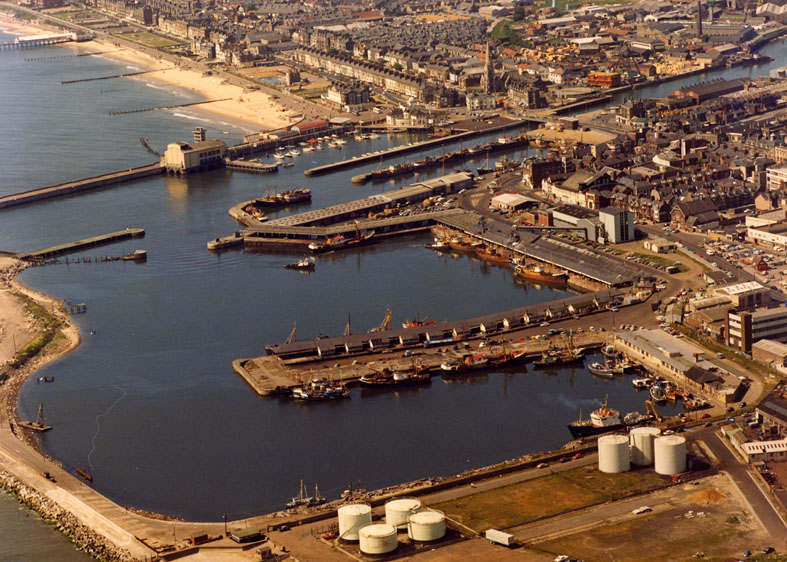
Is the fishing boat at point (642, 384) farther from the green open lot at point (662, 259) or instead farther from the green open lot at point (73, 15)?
the green open lot at point (73, 15)

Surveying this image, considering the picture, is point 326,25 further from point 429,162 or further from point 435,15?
point 429,162

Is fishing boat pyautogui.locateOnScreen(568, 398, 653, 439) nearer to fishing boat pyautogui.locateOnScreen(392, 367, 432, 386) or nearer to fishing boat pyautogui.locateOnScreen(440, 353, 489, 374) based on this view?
fishing boat pyautogui.locateOnScreen(440, 353, 489, 374)

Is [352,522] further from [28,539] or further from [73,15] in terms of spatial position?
[73,15]

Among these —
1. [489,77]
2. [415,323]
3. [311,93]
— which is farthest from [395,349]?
[311,93]

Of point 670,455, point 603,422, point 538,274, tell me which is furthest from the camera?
point 538,274

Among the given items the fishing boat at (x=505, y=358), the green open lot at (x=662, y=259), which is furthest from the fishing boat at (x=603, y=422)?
the green open lot at (x=662, y=259)

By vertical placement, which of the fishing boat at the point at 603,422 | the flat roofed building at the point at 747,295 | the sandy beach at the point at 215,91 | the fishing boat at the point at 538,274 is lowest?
the fishing boat at the point at 603,422
